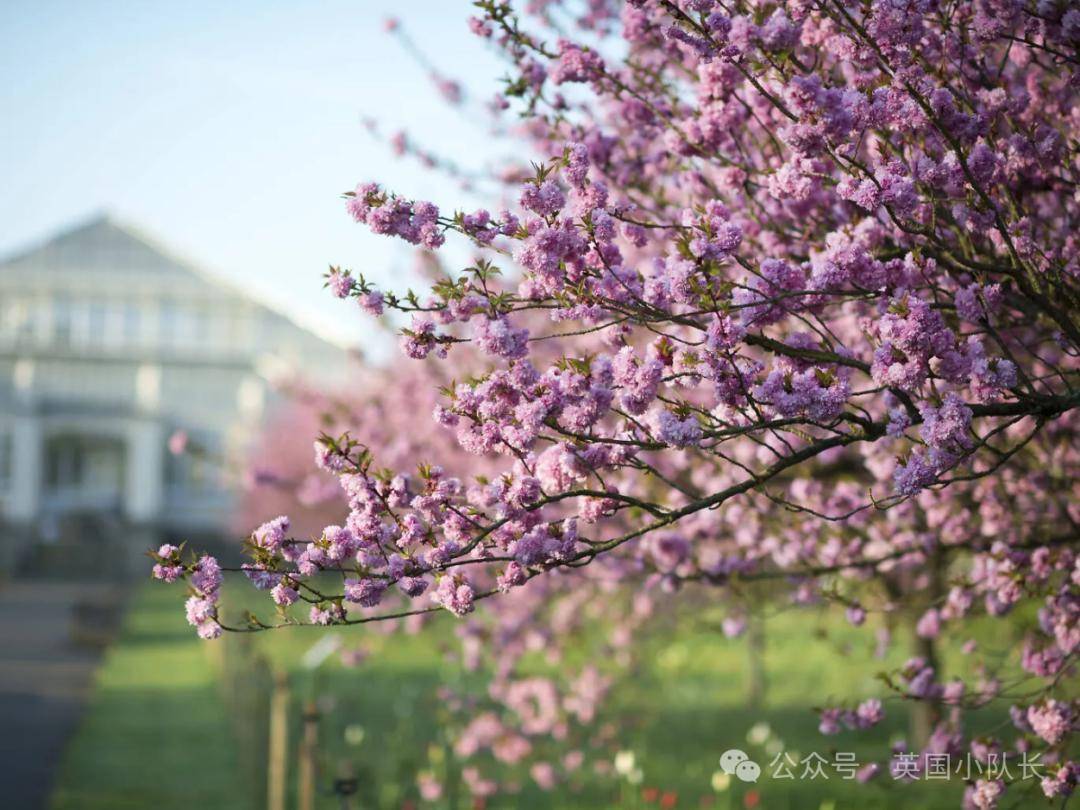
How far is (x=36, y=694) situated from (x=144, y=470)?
3301 centimetres

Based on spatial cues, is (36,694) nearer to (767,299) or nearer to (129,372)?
(767,299)

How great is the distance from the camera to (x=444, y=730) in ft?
28.0

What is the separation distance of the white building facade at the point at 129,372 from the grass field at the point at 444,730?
29262 mm

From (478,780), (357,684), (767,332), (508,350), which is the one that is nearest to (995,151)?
(767,332)

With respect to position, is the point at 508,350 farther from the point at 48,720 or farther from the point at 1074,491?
the point at 48,720

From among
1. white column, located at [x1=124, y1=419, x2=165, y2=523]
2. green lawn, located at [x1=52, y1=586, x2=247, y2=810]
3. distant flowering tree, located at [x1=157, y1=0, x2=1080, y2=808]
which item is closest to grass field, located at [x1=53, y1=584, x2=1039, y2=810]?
green lawn, located at [x1=52, y1=586, x2=247, y2=810]

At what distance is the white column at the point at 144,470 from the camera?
4731cm

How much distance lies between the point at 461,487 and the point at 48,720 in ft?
39.8

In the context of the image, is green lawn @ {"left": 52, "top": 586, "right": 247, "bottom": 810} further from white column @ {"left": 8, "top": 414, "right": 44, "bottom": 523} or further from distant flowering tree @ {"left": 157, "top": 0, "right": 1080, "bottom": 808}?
white column @ {"left": 8, "top": 414, "right": 44, "bottom": 523}

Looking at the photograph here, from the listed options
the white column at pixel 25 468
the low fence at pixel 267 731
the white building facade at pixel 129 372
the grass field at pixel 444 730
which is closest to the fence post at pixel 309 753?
the low fence at pixel 267 731

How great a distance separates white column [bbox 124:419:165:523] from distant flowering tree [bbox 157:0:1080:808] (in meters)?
45.3

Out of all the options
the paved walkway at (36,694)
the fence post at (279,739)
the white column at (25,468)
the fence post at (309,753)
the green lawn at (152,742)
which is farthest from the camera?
the white column at (25,468)

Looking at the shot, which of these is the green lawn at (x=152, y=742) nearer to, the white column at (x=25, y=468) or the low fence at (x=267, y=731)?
the low fence at (x=267, y=731)

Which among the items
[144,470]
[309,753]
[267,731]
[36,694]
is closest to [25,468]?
[144,470]
